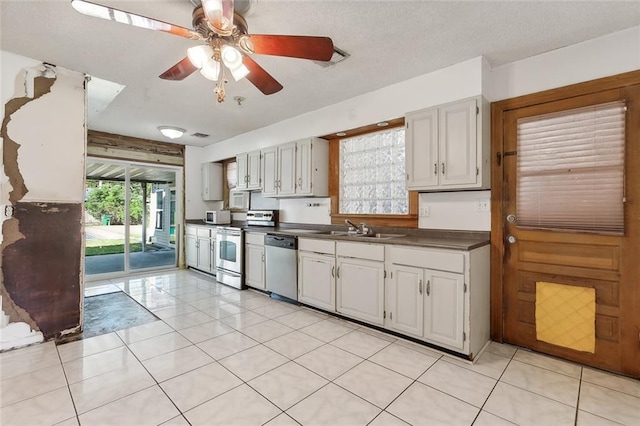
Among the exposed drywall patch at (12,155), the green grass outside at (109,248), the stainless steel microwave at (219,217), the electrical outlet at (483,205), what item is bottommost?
the green grass outside at (109,248)

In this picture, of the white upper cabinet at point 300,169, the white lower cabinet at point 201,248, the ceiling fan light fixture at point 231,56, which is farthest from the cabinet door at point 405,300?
the white lower cabinet at point 201,248

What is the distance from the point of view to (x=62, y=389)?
2018 millimetres

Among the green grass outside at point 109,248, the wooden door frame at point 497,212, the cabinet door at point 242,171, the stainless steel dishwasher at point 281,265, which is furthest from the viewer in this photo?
the green grass outside at point 109,248

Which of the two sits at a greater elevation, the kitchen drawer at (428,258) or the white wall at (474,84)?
the white wall at (474,84)

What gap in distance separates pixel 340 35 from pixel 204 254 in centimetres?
445

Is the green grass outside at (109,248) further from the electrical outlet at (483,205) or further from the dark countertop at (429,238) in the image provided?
the electrical outlet at (483,205)

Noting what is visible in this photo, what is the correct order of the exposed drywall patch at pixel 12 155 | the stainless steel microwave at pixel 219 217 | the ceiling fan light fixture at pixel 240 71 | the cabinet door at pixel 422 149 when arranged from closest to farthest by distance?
the ceiling fan light fixture at pixel 240 71
the exposed drywall patch at pixel 12 155
the cabinet door at pixel 422 149
the stainless steel microwave at pixel 219 217

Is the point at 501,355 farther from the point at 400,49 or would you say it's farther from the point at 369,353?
the point at 400,49

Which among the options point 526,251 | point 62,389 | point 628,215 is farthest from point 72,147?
point 628,215

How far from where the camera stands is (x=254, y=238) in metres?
4.43

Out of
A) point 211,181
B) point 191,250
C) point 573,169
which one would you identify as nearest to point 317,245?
point 573,169

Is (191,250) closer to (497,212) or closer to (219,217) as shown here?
(219,217)

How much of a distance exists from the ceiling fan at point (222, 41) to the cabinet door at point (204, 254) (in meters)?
3.86

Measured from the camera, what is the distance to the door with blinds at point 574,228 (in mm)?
2240
